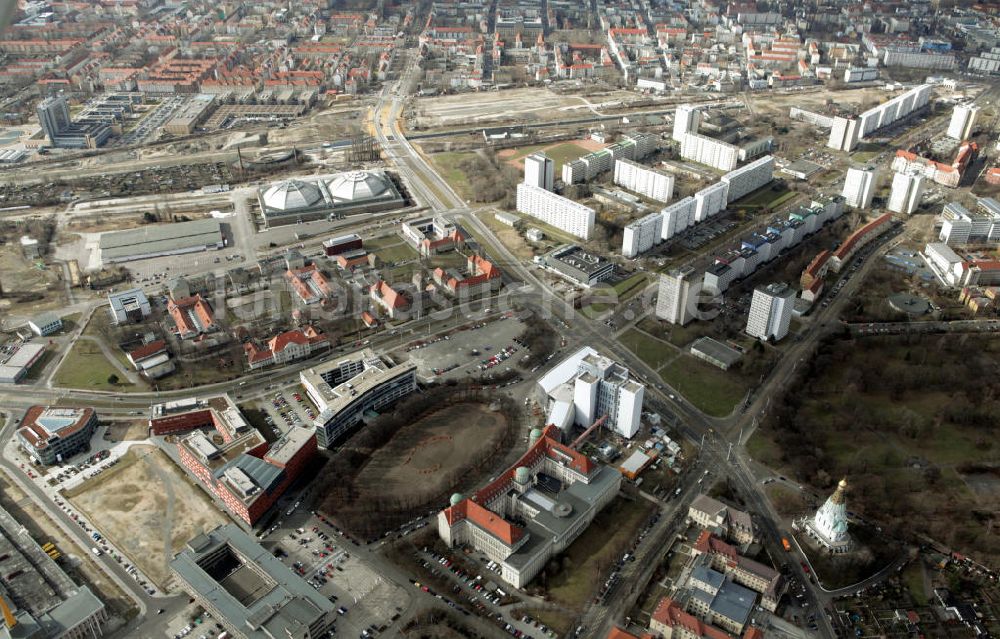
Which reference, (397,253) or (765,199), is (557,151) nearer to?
(765,199)

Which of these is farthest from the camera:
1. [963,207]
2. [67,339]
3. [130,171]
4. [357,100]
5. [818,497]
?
[357,100]

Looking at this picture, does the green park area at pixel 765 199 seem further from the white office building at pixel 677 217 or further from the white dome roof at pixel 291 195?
the white dome roof at pixel 291 195

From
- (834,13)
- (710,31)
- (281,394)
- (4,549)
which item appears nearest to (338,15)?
(710,31)

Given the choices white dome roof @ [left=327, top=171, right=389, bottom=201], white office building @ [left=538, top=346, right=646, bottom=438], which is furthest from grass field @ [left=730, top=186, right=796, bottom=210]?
white office building @ [left=538, top=346, right=646, bottom=438]

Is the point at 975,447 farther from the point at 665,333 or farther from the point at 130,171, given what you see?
the point at 130,171

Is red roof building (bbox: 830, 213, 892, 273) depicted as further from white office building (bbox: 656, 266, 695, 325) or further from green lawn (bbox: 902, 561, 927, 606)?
green lawn (bbox: 902, 561, 927, 606)

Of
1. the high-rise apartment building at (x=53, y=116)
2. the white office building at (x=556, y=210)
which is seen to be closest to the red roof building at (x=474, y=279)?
the white office building at (x=556, y=210)
